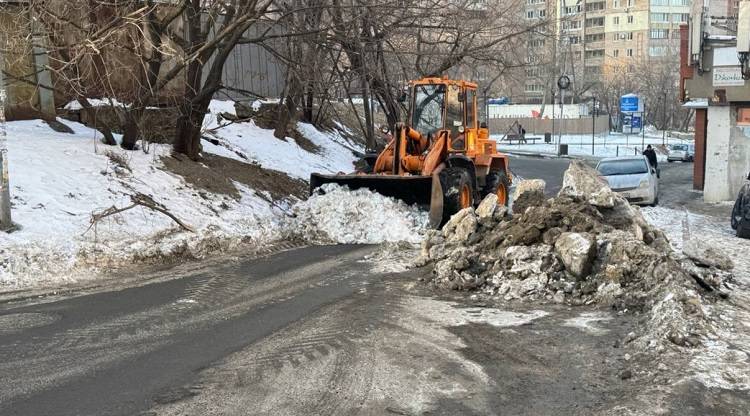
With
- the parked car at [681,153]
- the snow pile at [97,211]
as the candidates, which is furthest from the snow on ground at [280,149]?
the parked car at [681,153]

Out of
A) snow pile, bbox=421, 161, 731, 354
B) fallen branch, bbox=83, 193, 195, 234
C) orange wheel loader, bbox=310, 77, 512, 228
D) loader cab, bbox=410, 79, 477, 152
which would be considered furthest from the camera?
loader cab, bbox=410, 79, 477, 152

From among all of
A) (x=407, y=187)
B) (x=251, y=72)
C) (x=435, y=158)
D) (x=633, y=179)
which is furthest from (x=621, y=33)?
(x=407, y=187)

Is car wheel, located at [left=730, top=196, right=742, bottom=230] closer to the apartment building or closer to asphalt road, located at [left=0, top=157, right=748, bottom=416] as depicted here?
asphalt road, located at [left=0, top=157, right=748, bottom=416]

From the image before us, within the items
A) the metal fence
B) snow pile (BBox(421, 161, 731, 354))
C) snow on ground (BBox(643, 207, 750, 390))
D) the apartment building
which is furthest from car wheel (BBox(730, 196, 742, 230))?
the apartment building

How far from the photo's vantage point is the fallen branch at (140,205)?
1180 cm

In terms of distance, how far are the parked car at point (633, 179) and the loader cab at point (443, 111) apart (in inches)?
234

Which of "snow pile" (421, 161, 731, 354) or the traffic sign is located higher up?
the traffic sign

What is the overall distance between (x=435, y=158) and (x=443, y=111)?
4.81 ft

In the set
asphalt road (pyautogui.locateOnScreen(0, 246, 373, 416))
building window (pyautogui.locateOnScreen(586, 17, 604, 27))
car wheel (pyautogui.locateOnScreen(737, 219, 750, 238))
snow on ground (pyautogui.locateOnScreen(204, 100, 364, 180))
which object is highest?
building window (pyautogui.locateOnScreen(586, 17, 604, 27))

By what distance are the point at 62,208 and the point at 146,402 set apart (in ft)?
23.8

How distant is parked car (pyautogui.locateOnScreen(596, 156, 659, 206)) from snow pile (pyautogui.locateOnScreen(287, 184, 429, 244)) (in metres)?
8.60

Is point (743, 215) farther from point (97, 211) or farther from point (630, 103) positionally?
point (630, 103)

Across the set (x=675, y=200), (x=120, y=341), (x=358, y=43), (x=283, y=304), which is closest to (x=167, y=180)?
(x=358, y=43)

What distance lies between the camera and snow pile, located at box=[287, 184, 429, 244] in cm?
1384
